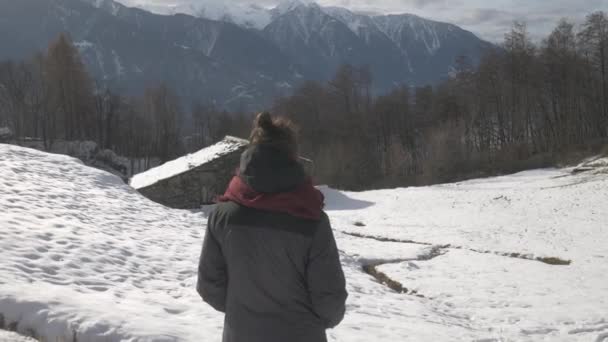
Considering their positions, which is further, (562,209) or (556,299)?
(562,209)

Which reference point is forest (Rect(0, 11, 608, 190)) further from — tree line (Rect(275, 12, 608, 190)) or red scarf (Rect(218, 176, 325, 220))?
red scarf (Rect(218, 176, 325, 220))

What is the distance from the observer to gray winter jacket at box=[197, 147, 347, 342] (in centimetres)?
308

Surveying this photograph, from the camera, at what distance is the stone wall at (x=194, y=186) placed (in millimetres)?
17609

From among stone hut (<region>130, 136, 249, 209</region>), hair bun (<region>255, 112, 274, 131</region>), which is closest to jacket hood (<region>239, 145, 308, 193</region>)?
hair bun (<region>255, 112, 274, 131</region>)

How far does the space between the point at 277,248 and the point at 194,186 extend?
15.2 meters

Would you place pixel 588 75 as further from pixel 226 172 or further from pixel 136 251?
pixel 136 251

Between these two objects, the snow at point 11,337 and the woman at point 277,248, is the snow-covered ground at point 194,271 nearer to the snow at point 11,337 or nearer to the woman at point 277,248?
the snow at point 11,337

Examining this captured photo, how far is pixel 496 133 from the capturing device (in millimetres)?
56000

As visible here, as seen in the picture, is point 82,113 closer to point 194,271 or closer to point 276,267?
point 194,271

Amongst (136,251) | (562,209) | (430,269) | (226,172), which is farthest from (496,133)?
(136,251)

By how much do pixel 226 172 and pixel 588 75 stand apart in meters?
40.5

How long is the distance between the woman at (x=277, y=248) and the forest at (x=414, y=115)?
121 ft

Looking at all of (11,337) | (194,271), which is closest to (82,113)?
(194,271)

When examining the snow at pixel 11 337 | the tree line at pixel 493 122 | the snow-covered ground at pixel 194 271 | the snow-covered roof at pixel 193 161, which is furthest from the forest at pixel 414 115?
the snow at pixel 11 337
